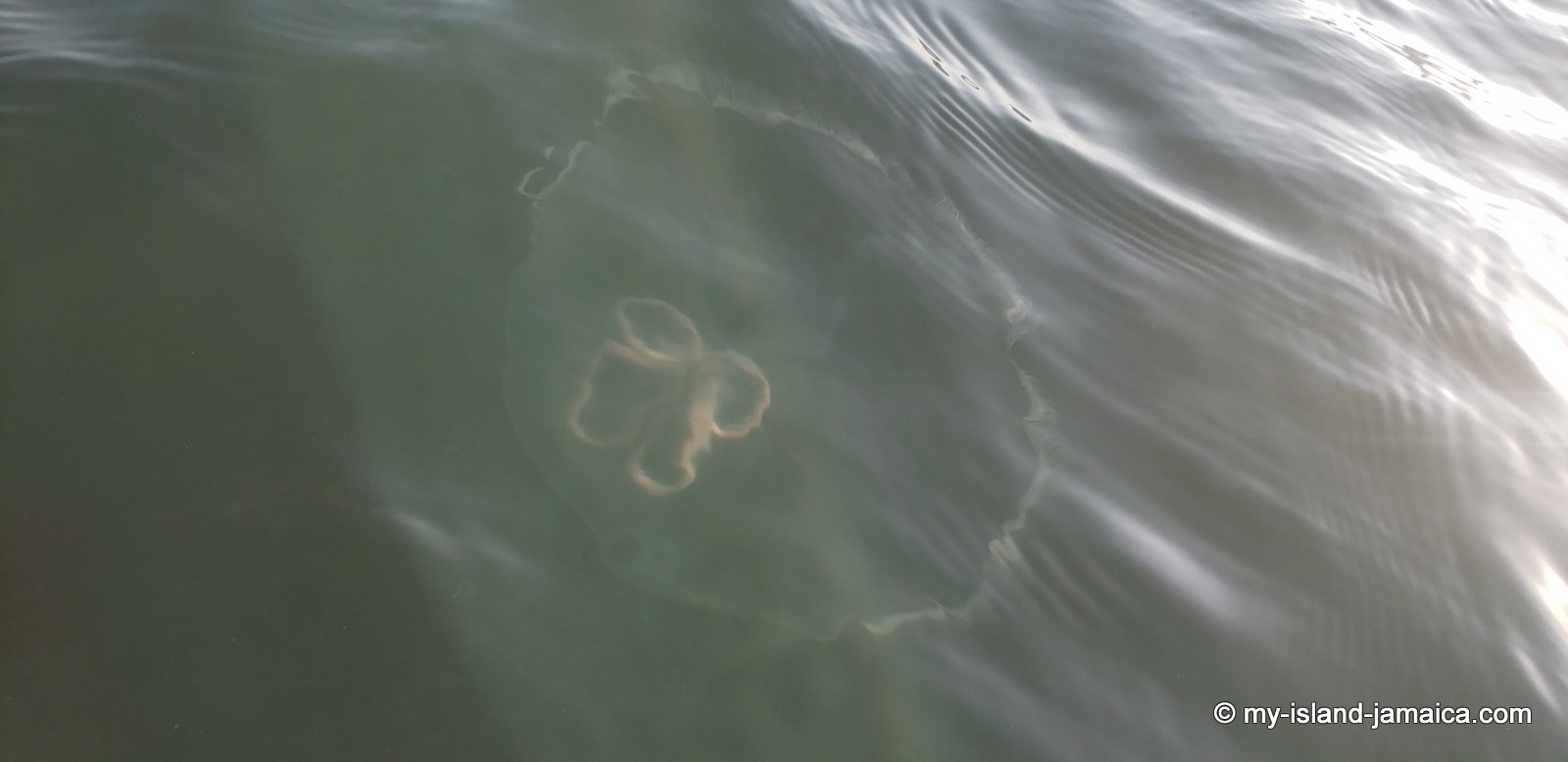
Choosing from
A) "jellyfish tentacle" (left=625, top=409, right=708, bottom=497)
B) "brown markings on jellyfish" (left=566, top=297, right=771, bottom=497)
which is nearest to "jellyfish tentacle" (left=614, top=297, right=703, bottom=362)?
"brown markings on jellyfish" (left=566, top=297, right=771, bottom=497)

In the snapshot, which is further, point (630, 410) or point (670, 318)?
point (670, 318)

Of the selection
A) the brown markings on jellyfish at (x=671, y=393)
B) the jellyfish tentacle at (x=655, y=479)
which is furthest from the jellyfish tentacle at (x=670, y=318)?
the jellyfish tentacle at (x=655, y=479)

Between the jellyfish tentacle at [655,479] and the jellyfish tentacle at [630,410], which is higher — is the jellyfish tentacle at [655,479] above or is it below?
below

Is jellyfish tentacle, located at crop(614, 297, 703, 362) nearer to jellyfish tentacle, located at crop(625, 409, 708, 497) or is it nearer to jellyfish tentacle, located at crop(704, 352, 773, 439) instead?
jellyfish tentacle, located at crop(704, 352, 773, 439)

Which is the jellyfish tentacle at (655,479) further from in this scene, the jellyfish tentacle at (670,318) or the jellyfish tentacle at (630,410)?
the jellyfish tentacle at (670,318)

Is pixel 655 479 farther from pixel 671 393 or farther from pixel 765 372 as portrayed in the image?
pixel 765 372

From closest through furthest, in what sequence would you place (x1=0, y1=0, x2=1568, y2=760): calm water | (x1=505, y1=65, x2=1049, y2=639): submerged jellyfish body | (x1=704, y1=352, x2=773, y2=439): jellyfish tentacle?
(x1=0, y1=0, x2=1568, y2=760): calm water
(x1=505, y1=65, x2=1049, y2=639): submerged jellyfish body
(x1=704, y1=352, x2=773, y2=439): jellyfish tentacle

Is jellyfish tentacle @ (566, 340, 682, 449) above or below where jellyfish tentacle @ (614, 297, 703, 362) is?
below

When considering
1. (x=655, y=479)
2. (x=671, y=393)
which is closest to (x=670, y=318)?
(x=671, y=393)
